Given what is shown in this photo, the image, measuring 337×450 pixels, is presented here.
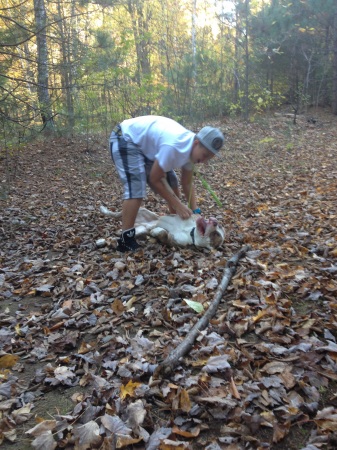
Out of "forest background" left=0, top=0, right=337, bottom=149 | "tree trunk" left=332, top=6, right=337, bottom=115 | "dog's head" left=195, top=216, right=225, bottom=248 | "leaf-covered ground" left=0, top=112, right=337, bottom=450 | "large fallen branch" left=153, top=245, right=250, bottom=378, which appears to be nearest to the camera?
"leaf-covered ground" left=0, top=112, right=337, bottom=450

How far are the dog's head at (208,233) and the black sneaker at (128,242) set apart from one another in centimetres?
74

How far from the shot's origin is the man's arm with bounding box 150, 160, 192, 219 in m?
3.61

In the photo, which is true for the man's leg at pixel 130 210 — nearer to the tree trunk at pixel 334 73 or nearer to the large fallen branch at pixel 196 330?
the large fallen branch at pixel 196 330

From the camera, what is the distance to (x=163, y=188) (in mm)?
3781

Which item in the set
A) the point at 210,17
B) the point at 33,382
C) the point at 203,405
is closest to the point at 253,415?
the point at 203,405

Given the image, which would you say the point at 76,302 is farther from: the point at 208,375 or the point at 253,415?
the point at 253,415

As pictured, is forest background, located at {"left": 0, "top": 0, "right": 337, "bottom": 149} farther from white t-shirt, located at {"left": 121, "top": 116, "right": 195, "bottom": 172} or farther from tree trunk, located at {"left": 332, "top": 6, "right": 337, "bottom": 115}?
white t-shirt, located at {"left": 121, "top": 116, "right": 195, "bottom": 172}

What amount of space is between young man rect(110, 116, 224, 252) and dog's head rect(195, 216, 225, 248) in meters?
0.18

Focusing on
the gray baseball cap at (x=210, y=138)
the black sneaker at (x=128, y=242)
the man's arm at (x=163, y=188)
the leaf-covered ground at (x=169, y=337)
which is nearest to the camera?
the leaf-covered ground at (x=169, y=337)

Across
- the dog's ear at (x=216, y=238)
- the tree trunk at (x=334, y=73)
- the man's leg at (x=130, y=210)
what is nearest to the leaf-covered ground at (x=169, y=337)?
the dog's ear at (x=216, y=238)

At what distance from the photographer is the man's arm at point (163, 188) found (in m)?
3.61

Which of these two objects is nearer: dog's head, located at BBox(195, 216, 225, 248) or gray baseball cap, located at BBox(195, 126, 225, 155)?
gray baseball cap, located at BBox(195, 126, 225, 155)

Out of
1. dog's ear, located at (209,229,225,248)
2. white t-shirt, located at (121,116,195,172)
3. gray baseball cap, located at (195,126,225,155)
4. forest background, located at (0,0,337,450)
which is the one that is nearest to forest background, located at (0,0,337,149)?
forest background, located at (0,0,337,450)

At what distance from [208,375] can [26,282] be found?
2.42 m
